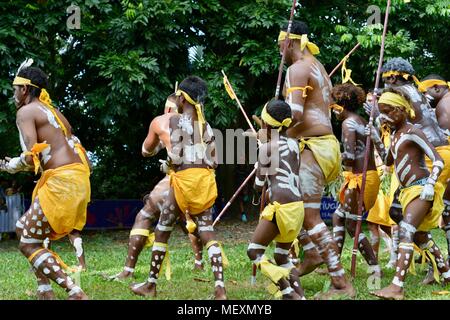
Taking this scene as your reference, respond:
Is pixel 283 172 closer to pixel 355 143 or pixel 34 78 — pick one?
pixel 355 143

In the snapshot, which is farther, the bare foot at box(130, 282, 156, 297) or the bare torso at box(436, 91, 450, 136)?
the bare torso at box(436, 91, 450, 136)

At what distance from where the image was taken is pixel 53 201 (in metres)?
5.38

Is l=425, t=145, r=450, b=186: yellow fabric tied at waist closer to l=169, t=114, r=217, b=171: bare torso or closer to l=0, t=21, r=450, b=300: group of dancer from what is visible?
l=0, t=21, r=450, b=300: group of dancer

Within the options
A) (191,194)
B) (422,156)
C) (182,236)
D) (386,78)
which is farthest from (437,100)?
(182,236)

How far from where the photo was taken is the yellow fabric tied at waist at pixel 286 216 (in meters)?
5.21

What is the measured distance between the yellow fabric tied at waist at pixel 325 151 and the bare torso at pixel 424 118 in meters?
0.95

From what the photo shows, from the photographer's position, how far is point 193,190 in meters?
5.88

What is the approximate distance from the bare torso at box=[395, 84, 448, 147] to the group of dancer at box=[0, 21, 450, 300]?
11mm

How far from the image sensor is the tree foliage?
37.6 ft

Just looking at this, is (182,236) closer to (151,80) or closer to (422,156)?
(151,80)

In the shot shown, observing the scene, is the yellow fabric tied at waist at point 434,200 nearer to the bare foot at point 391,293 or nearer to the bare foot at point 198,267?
the bare foot at point 391,293

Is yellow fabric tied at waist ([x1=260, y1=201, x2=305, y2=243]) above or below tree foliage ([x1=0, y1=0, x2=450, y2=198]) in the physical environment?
below

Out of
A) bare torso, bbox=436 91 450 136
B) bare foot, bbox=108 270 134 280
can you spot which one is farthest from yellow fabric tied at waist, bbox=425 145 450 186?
bare foot, bbox=108 270 134 280

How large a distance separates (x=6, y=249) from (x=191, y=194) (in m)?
7.43
